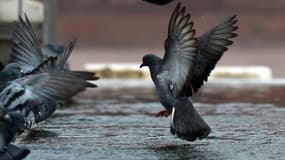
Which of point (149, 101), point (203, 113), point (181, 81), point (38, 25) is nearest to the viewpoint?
point (181, 81)

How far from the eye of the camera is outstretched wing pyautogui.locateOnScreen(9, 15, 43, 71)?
511 centimetres

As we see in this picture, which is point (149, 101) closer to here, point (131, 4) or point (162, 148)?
point (162, 148)

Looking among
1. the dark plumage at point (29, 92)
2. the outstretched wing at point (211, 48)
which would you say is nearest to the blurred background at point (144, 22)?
the outstretched wing at point (211, 48)

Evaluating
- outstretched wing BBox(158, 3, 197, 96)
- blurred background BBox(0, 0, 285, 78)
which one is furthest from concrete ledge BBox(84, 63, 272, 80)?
outstretched wing BBox(158, 3, 197, 96)

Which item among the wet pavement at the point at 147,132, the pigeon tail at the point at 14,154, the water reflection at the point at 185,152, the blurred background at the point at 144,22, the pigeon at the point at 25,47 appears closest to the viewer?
the pigeon tail at the point at 14,154

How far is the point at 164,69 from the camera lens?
4.44 m

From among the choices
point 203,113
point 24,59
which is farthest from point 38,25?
point 24,59

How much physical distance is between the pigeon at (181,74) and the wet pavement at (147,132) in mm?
127

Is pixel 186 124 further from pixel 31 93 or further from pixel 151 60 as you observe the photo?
pixel 31 93

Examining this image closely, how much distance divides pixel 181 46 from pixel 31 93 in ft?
2.89

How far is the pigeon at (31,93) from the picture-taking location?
377 centimetres

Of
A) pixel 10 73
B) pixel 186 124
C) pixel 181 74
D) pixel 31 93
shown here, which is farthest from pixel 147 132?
pixel 31 93

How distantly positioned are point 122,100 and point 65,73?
4003mm

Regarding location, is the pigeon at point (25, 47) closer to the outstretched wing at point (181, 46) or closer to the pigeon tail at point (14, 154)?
the outstretched wing at point (181, 46)
